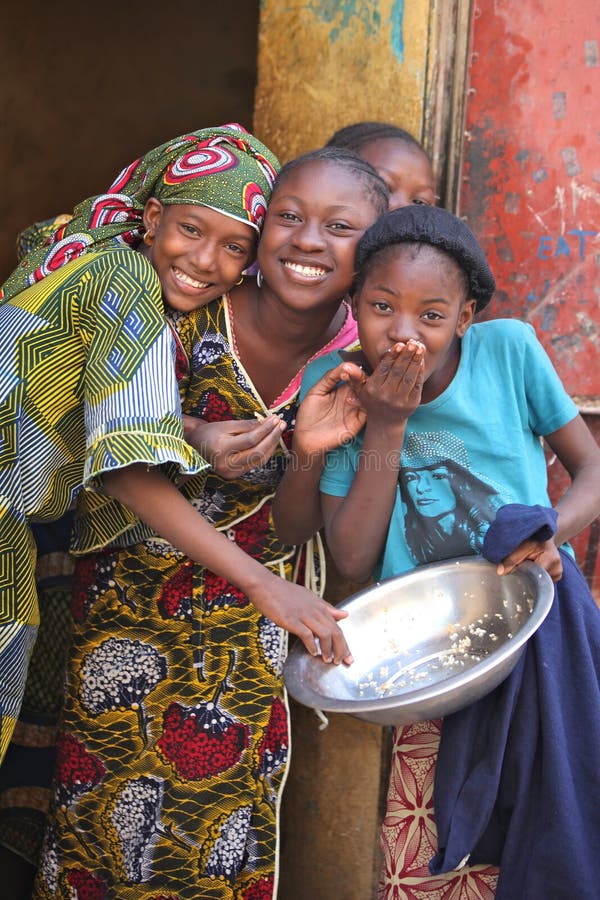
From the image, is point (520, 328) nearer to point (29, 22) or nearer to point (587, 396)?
point (587, 396)

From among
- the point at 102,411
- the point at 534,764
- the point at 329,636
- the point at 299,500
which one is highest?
the point at 102,411

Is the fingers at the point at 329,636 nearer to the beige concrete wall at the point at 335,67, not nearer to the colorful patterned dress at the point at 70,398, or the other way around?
the colorful patterned dress at the point at 70,398

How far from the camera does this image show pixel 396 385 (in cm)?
178

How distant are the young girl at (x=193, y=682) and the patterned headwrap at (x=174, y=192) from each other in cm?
10

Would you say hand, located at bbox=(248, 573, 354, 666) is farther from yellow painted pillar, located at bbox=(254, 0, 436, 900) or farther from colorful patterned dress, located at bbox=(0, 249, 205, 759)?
yellow painted pillar, located at bbox=(254, 0, 436, 900)

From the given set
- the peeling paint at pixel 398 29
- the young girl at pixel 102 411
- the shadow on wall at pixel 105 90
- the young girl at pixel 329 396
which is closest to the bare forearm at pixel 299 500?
the young girl at pixel 329 396

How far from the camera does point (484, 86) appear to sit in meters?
2.70

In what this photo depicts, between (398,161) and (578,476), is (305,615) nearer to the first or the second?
(578,476)

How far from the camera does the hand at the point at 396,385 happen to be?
1748 mm

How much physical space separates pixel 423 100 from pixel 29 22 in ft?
9.51

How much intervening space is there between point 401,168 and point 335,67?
538 millimetres

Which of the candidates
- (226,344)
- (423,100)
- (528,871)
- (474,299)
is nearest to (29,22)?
(423,100)

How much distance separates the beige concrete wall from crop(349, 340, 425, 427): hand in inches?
45.8

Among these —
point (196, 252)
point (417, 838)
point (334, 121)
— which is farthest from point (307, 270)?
point (417, 838)
